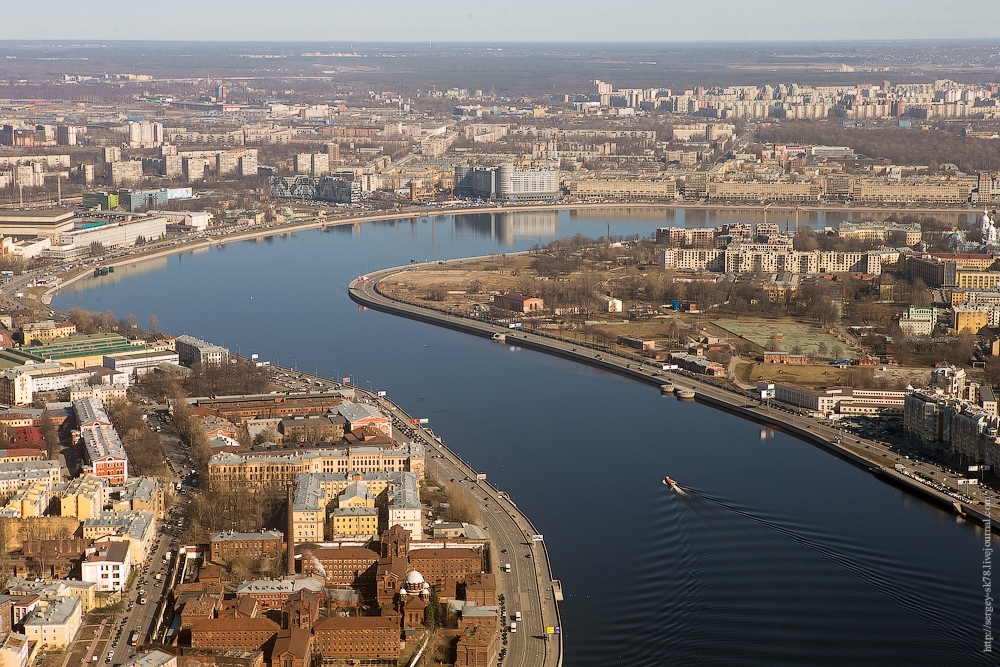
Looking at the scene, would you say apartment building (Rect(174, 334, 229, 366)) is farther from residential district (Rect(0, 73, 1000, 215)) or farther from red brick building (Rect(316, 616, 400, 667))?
residential district (Rect(0, 73, 1000, 215))

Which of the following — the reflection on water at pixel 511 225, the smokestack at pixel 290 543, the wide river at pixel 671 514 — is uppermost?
the smokestack at pixel 290 543

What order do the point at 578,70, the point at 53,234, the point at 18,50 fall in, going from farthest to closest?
1. the point at 18,50
2. the point at 578,70
3. the point at 53,234

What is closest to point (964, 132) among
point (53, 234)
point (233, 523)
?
point (53, 234)

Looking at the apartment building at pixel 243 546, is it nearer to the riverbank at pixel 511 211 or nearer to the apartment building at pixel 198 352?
the apartment building at pixel 198 352

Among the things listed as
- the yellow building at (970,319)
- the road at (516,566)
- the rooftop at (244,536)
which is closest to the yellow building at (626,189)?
the yellow building at (970,319)

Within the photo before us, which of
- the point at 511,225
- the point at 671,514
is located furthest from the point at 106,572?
the point at 511,225

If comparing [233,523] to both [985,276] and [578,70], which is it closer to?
[985,276]

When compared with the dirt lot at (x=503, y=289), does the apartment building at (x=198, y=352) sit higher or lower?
higher

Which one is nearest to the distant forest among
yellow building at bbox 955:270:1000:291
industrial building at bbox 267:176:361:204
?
industrial building at bbox 267:176:361:204
